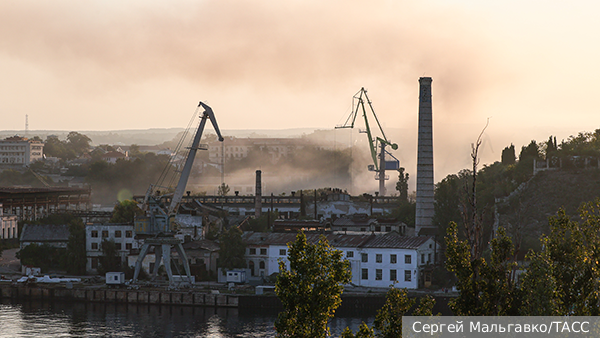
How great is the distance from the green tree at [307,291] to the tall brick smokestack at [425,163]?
52.6 metres

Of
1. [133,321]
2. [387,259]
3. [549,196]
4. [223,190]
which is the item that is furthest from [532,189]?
[223,190]

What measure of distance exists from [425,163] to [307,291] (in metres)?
55.2

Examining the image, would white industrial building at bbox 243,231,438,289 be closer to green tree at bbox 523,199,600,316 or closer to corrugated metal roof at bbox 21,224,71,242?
corrugated metal roof at bbox 21,224,71,242

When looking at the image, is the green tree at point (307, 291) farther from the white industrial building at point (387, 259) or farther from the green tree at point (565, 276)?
the white industrial building at point (387, 259)

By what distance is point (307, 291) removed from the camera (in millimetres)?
20516

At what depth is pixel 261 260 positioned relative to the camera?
65.6 metres

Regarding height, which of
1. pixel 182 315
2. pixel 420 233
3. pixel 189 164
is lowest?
pixel 182 315

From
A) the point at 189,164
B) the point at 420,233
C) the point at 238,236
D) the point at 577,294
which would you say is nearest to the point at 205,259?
the point at 238,236

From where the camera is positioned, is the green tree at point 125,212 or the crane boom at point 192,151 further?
the green tree at point 125,212

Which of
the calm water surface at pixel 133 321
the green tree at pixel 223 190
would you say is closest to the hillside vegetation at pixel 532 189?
the calm water surface at pixel 133 321

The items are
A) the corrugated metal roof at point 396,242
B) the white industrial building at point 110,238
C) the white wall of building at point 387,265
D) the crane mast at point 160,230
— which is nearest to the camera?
the white wall of building at point 387,265

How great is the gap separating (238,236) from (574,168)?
38.4 m

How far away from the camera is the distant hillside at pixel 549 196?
73.9 m

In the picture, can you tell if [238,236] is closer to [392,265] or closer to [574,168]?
[392,265]
